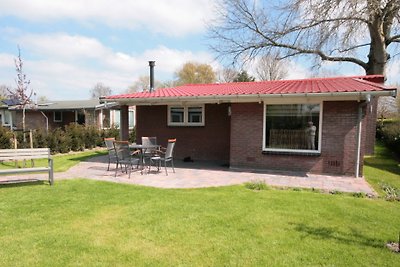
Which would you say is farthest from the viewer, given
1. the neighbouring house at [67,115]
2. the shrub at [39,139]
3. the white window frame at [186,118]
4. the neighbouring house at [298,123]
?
the neighbouring house at [67,115]

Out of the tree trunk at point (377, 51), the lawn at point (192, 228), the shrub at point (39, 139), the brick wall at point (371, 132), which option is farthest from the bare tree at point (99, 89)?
the lawn at point (192, 228)

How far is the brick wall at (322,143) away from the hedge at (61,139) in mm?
10154

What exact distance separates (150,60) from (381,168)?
12.0 metres

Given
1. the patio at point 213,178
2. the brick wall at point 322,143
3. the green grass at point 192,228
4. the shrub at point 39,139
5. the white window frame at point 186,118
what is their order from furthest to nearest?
the shrub at point 39,139, the white window frame at point 186,118, the brick wall at point 322,143, the patio at point 213,178, the green grass at point 192,228

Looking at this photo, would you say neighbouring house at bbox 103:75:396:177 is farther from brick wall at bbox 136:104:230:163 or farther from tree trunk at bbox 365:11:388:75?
tree trunk at bbox 365:11:388:75

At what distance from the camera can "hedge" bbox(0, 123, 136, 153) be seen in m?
13.4

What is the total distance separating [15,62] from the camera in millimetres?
13891

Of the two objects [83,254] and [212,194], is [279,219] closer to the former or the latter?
[212,194]

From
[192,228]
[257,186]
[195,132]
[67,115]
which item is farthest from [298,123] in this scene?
[67,115]

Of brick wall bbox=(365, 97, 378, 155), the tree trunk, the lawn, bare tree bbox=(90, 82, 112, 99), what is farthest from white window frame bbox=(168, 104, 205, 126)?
bare tree bbox=(90, 82, 112, 99)

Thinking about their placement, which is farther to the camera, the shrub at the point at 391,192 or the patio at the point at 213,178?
the patio at the point at 213,178

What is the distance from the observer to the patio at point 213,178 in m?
7.70

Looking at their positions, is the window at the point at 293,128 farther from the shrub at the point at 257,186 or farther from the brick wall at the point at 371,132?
the brick wall at the point at 371,132

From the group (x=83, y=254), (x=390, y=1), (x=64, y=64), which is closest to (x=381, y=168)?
(x=390, y=1)
